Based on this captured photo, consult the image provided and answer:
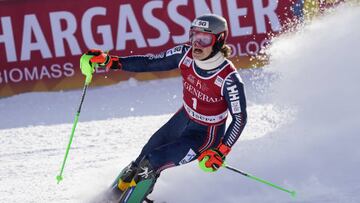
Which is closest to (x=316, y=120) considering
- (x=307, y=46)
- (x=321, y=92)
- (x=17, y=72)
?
(x=321, y=92)

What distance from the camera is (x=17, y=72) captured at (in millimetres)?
11555

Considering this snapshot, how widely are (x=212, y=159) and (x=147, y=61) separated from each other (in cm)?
114

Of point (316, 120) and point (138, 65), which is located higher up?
point (138, 65)

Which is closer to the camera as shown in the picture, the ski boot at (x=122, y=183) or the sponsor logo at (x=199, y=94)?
the sponsor logo at (x=199, y=94)

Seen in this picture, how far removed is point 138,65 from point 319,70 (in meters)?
3.48

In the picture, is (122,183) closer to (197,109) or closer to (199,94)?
(197,109)

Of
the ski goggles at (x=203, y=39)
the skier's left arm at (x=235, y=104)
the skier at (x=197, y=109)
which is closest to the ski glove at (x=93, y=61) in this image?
the skier at (x=197, y=109)

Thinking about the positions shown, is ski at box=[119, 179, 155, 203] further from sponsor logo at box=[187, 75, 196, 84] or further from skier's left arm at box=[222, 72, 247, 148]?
sponsor logo at box=[187, 75, 196, 84]

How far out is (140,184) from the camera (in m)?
5.39

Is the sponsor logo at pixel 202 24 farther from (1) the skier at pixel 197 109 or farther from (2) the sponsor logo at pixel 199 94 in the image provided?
(2) the sponsor logo at pixel 199 94

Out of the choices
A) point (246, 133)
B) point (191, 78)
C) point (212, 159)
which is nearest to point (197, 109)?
point (191, 78)

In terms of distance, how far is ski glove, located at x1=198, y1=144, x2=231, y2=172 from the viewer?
531cm

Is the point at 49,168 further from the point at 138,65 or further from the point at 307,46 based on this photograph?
the point at 307,46

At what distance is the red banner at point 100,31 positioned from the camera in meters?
11.6
